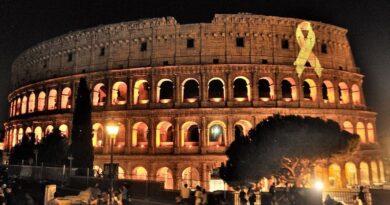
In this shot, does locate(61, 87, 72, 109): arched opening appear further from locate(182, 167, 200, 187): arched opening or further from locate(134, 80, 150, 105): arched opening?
locate(182, 167, 200, 187): arched opening

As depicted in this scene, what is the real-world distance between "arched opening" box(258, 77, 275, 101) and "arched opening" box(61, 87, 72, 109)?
18573 mm

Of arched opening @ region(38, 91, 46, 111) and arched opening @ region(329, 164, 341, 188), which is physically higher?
arched opening @ region(38, 91, 46, 111)

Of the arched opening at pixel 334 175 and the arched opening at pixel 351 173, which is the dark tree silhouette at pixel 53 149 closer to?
the arched opening at pixel 334 175

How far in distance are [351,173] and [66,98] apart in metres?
27.9

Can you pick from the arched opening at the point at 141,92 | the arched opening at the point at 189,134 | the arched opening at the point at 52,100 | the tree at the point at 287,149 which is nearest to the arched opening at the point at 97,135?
the arched opening at the point at 141,92

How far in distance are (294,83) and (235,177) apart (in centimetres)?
1274

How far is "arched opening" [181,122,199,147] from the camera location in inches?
1129

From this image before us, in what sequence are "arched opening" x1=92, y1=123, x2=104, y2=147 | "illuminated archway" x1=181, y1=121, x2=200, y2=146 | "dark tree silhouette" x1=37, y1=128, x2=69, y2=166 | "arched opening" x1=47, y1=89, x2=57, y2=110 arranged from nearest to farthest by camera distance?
"dark tree silhouette" x1=37, y1=128, x2=69, y2=166 → "illuminated archway" x1=181, y1=121, x2=200, y2=146 → "arched opening" x1=92, y1=123, x2=104, y2=147 → "arched opening" x1=47, y1=89, x2=57, y2=110

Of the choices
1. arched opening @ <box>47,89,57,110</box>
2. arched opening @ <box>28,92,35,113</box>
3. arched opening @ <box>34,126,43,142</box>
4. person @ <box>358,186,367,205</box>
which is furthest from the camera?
arched opening @ <box>28,92,35,113</box>

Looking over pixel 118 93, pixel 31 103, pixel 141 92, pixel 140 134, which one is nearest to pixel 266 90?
pixel 141 92

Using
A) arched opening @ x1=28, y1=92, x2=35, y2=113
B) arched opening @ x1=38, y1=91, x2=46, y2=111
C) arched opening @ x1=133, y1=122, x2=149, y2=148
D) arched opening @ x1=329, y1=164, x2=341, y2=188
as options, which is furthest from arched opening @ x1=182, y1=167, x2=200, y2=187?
arched opening @ x1=28, y1=92, x2=35, y2=113

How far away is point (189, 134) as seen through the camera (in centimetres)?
3216

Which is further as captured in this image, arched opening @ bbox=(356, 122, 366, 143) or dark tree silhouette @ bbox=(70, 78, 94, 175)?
arched opening @ bbox=(356, 122, 366, 143)

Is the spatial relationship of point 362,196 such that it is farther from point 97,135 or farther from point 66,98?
point 66,98
